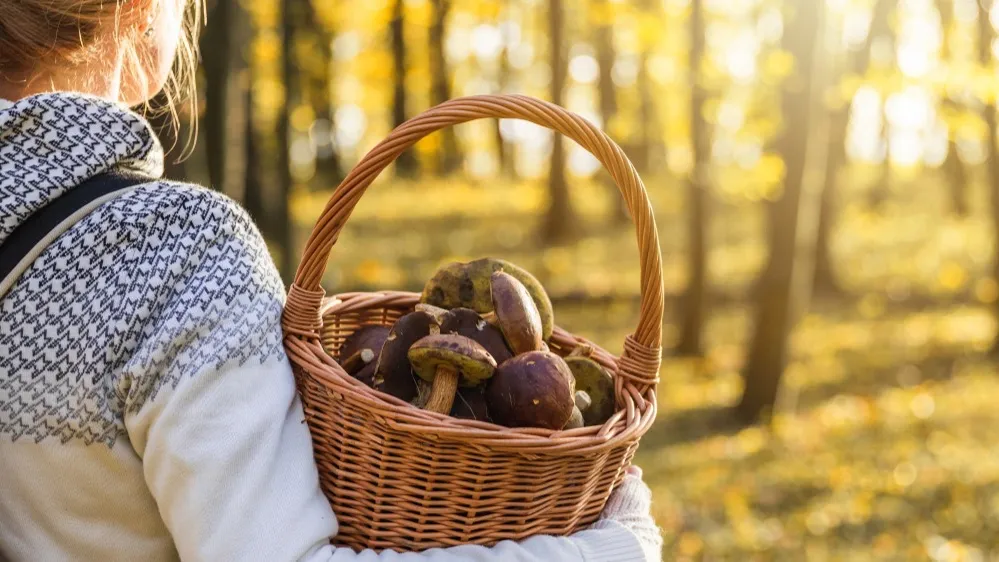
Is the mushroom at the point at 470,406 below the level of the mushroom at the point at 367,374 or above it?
below

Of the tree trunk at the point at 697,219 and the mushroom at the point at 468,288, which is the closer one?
the mushroom at the point at 468,288

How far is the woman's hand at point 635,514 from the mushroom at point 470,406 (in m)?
0.28

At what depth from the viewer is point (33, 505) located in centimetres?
131

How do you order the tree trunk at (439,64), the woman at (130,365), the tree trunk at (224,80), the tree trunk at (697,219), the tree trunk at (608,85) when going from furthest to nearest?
1. the tree trunk at (439,64)
2. the tree trunk at (608,85)
3. the tree trunk at (697,219)
4. the tree trunk at (224,80)
5. the woman at (130,365)

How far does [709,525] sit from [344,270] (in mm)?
6374

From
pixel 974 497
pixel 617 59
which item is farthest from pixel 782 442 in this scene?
pixel 617 59

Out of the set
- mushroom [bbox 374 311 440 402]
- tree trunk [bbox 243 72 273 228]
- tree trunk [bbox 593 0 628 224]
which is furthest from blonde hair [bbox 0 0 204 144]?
tree trunk [bbox 593 0 628 224]

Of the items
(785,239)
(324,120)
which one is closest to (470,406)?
(785,239)

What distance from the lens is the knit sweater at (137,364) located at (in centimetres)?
120

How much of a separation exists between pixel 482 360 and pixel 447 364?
0.19ft

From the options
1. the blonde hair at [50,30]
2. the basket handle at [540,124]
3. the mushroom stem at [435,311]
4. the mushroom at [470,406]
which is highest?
the blonde hair at [50,30]

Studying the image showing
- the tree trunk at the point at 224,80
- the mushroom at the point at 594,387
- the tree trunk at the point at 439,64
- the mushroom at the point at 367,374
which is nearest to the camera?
the mushroom at the point at 367,374

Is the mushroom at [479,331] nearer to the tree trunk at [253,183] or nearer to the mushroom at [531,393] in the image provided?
the mushroom at [531,393]

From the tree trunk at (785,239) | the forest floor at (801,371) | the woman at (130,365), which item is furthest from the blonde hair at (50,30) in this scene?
the tree trunk at (785,239)
